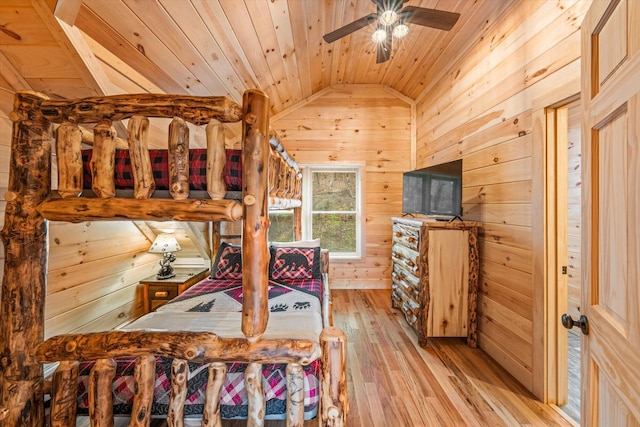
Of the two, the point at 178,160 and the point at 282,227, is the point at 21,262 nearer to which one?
the point at 178,160

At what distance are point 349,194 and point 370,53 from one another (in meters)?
1.93

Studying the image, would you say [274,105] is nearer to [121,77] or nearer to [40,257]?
[121,77]

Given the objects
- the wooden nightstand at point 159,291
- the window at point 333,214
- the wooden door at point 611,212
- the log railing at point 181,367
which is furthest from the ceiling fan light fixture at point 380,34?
the wooden nightstand at point 159,291

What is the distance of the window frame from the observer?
13.4 ft

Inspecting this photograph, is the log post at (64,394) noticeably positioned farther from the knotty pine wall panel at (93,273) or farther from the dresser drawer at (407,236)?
the dresser drawer at (407,236)

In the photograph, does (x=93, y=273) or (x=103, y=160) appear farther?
(x=93, y=273)

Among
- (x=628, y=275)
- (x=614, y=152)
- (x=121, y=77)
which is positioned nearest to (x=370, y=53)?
(x=121, y=77)

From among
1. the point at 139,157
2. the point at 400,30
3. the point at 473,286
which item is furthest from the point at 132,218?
the point at 473,286

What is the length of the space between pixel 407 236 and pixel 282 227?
2003 millimetres

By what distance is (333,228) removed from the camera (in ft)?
13.8

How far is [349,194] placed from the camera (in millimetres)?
4184

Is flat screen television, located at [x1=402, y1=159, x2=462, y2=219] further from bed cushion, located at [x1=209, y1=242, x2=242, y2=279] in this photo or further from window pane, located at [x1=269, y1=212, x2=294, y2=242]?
bed cushion, located at [x1=209, y1=242, x2=242, y2=279]

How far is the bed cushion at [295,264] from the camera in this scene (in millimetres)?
2650

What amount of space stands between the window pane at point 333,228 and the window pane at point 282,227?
40 centimetres
